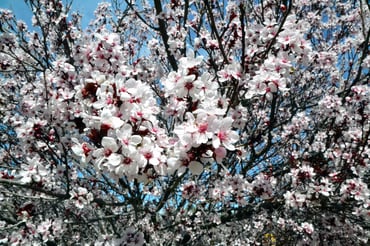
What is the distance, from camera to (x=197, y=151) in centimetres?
170

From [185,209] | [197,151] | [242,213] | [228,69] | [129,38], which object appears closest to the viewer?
[197,151]

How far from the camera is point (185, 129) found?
164 centimetres

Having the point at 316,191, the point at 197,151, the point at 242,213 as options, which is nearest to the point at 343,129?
the point at 316,191

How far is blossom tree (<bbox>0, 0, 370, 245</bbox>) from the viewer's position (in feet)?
6.04

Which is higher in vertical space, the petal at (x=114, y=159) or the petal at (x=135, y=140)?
the petal at (x=135, y=140)

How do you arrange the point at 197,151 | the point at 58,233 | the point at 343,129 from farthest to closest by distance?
the point at 343,129 → the point at 58,233 → the point at 197,151

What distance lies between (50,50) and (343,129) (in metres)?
5.07

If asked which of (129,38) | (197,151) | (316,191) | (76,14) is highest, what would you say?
(76,14)

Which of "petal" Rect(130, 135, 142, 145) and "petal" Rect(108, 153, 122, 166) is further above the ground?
"petal" Rect(130, 135, 142, 145)

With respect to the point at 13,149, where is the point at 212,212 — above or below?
below

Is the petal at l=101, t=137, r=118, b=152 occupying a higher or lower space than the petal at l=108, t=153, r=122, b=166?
higher

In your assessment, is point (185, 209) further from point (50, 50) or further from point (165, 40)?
point (50, 50)

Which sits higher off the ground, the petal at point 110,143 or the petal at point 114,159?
the petal at point 110,143

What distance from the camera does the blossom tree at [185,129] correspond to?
184 centimetres
